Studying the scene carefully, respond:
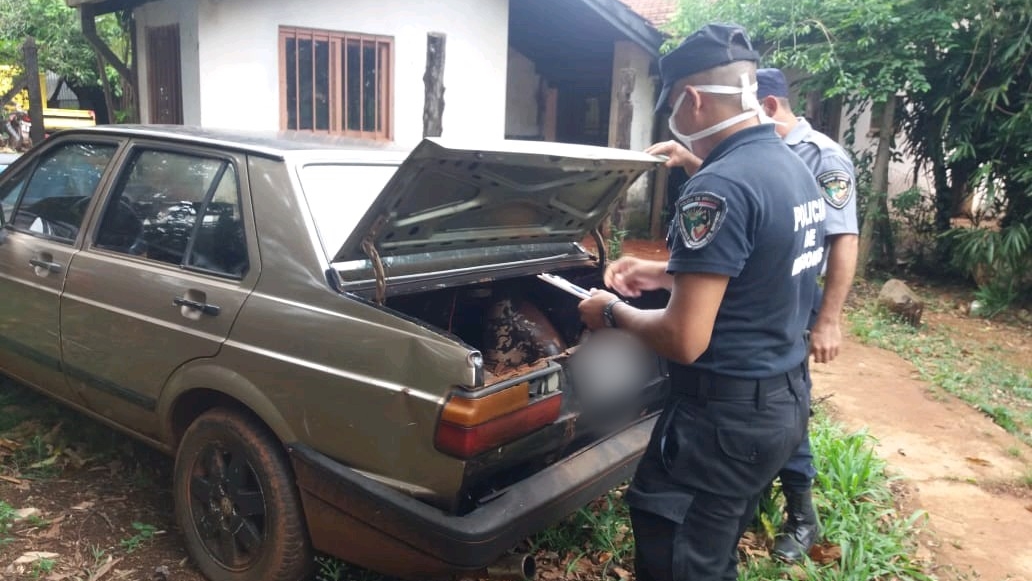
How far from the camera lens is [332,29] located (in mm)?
8188

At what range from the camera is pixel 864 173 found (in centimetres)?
920

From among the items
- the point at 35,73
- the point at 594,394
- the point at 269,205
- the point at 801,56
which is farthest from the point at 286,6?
the point at 594,394

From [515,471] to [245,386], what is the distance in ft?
3.01

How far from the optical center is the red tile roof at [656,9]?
11.5 m

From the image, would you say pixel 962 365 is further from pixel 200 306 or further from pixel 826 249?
pixel 200 306

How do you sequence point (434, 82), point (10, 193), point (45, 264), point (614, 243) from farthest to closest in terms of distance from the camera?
point (614, 243), point (434, 82), point (10, 193), point (45, 264)

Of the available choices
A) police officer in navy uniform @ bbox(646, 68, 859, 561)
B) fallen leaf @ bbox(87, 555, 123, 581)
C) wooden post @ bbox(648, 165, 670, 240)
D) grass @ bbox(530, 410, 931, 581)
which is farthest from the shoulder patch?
wooden post @ bbox(648, 165, 670, 240)

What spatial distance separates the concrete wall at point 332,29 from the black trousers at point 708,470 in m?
6.87

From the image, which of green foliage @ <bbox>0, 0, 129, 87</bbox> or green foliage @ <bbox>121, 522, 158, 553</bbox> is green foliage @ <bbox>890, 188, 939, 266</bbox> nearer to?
green foliage @ <bbox>121, 522, 158, 553</bbox>

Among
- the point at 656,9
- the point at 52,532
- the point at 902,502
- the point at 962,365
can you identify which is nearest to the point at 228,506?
the point at 52,532

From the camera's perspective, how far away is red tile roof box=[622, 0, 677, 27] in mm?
11484

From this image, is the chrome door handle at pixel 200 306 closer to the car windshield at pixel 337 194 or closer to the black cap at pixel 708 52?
the car windshield at pixel 337 194

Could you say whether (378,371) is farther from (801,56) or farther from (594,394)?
(801,56)

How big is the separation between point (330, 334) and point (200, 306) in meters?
0.61
